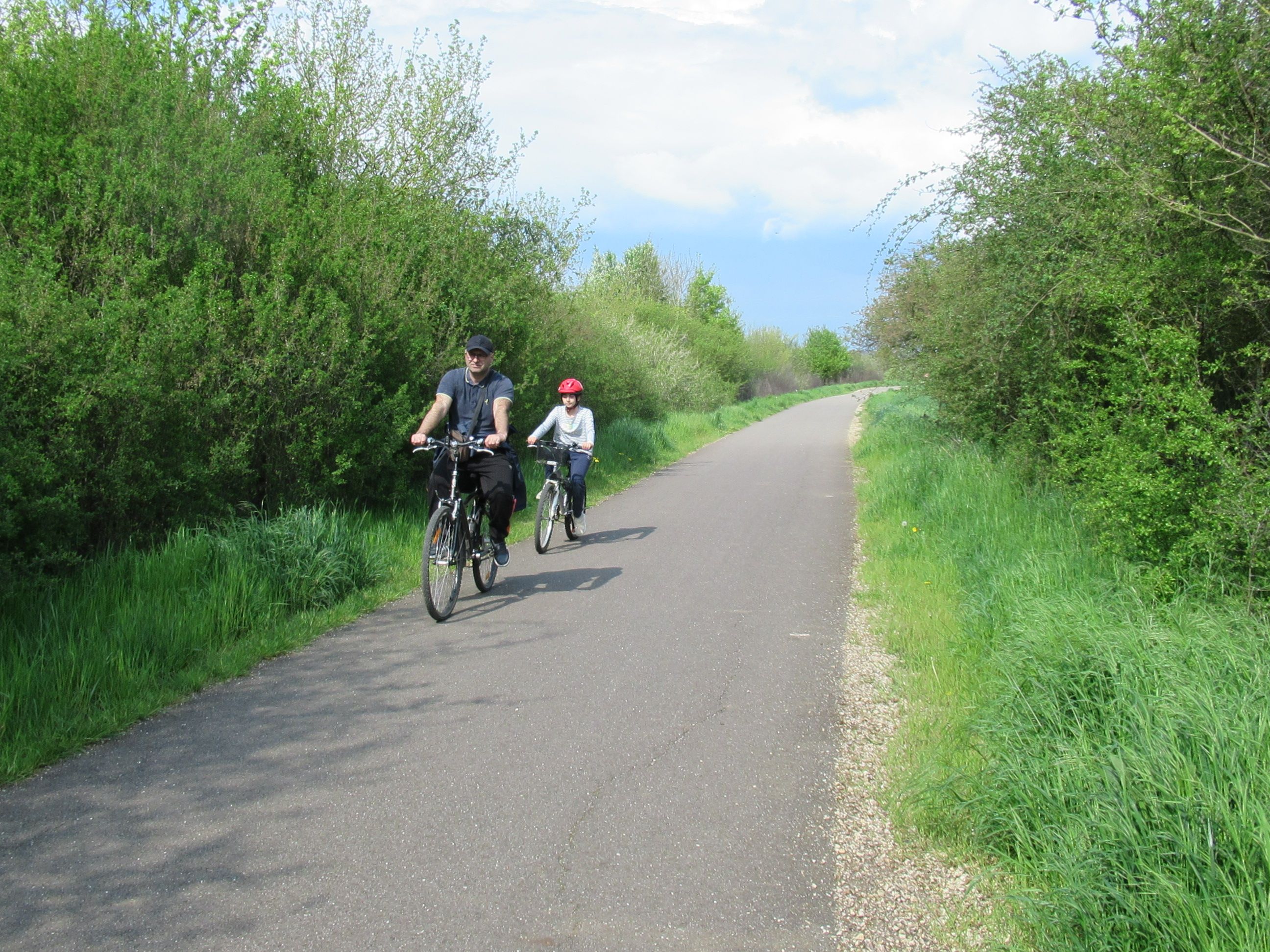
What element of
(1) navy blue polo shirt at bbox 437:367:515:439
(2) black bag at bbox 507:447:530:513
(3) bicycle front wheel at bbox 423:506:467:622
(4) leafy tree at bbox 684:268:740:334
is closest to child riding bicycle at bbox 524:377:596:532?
(2) black bag at bbox 507:447:530:513

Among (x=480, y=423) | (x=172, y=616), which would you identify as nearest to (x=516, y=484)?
(x=480, y=423)

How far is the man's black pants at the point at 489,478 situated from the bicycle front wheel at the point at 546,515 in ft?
5.95

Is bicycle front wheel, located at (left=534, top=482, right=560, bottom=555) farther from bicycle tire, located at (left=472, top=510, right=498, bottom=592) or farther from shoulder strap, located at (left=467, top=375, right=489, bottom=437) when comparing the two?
shoulder strap, located at (left=467, top=375, right=489, bottom=437)

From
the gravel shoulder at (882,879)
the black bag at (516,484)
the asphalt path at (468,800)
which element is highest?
the black bag at (516,484)

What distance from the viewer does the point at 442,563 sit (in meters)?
7.04

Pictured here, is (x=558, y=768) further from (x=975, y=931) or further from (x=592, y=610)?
(x=592, y=610)

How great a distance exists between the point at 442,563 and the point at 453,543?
0.27 m

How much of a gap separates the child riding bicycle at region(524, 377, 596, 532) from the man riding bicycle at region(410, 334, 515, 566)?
240cm

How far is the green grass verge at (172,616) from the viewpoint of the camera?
484 centimetres

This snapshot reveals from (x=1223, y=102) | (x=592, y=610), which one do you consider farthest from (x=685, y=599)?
(x=1223, y=102)

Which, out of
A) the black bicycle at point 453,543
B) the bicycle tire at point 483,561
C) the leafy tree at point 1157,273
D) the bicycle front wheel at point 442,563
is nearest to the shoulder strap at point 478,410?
the black bicycle at point 453,543

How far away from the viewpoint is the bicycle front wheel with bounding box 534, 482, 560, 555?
9898 mm

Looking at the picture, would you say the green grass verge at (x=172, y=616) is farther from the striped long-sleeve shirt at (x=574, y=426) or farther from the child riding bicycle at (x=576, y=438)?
the striped long-sleeve shirt at (x=574, y=426)

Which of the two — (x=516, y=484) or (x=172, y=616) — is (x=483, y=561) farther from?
(x=172, y=616)
